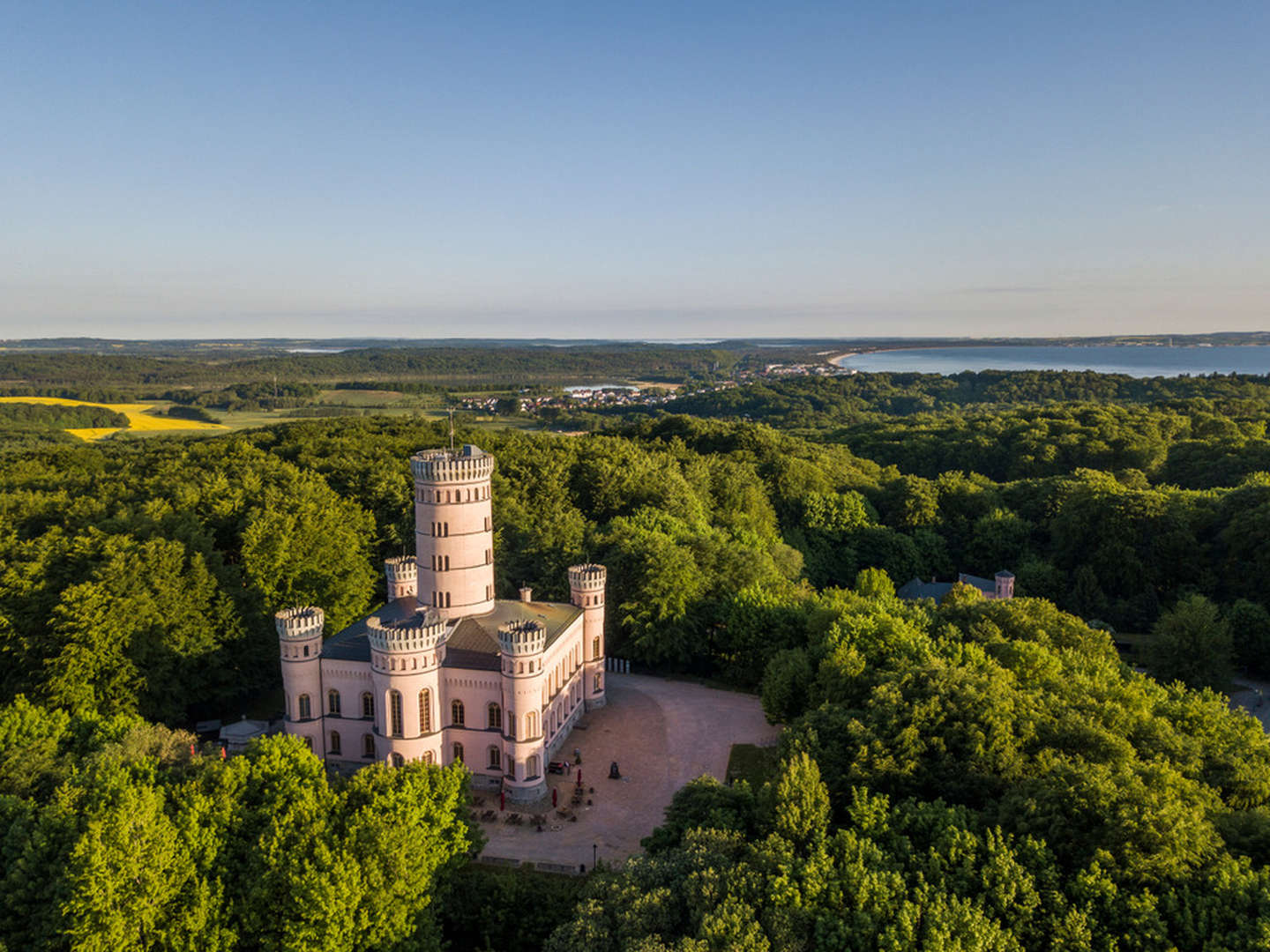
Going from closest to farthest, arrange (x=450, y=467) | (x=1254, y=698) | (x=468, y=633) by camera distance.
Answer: (x=468, y=633) < (x=450, y=467) < (x=1254, y=698)

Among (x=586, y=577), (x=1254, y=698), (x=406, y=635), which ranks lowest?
(x=1254, y=698)

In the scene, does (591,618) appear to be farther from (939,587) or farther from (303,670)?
(939,587)

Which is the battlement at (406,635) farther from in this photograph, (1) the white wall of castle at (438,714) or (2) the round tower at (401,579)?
(2) the round tower at (401,579)

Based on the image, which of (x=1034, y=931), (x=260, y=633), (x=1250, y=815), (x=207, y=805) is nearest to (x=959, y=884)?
(x=1034, y=931)

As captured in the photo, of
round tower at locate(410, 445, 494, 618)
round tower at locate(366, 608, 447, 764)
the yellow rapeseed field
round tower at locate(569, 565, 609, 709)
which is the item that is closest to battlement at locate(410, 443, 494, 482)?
round tower at locate(410, 445, 494, 618)

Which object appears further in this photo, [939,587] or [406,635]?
[939,587]

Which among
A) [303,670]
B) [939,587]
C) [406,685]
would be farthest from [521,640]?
[939,587]

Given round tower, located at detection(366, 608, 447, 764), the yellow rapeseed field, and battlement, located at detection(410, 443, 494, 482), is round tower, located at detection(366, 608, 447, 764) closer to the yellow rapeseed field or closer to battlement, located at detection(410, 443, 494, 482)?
battlement, located at detection(410, 443, 494, 482)
